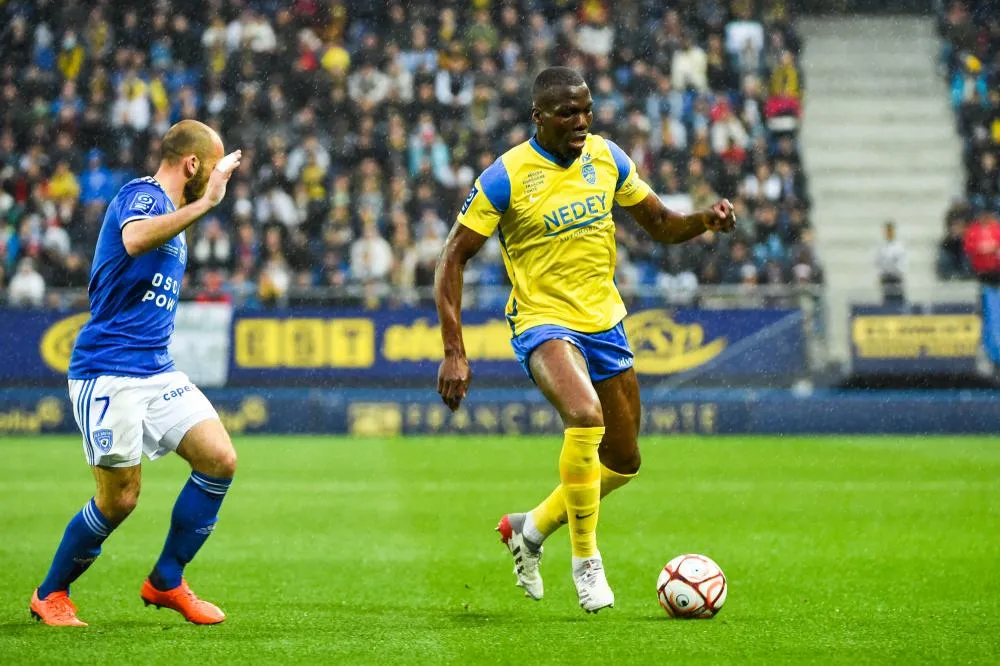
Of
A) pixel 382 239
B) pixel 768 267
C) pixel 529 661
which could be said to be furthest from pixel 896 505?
A: pixel 382 239

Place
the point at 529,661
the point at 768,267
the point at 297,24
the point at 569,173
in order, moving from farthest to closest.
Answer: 1. the point at 297,24
2. the point at 768,267
3. the point at 569,173
4. the point at 529,661

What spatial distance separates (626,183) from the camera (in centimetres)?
720

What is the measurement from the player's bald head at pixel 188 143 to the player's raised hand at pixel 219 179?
0.63 ft

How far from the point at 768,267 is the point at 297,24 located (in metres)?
9.65

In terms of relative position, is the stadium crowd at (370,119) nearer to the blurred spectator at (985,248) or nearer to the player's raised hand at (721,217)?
the blurred spectator at (985,248)

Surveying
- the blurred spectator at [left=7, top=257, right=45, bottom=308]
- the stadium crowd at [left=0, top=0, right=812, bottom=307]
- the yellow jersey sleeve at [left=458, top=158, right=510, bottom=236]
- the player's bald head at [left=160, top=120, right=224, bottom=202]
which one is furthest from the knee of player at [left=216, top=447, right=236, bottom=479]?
the blurred spectator at [left=7, top=257, right=45, bottom=308]

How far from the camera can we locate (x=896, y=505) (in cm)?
1131

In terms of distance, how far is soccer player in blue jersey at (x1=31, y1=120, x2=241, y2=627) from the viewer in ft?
20.4

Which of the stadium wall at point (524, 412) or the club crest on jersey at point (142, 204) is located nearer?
the club crest on jersey at point (142, 204)

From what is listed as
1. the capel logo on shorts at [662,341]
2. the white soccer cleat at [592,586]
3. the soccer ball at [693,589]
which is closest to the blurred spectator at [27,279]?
the capel logo on shorts at [662,341]

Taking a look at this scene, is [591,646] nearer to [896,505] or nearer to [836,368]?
[896,505]

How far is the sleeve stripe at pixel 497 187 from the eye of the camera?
6.80 metres

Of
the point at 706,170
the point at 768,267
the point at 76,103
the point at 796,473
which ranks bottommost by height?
the point at 796,473

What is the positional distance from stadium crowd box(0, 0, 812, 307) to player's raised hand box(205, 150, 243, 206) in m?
12.7
